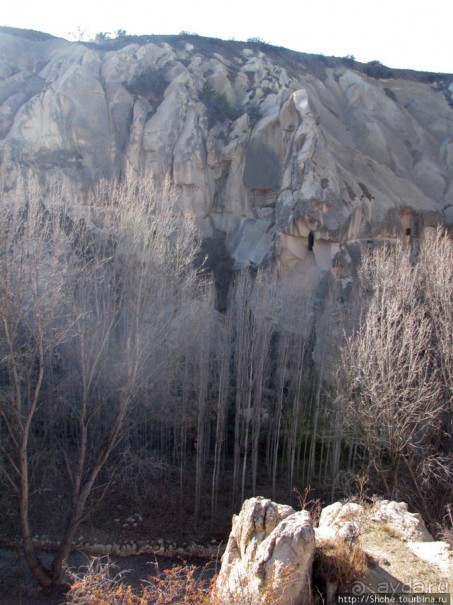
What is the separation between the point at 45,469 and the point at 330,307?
915cm

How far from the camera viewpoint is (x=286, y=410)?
17.6m

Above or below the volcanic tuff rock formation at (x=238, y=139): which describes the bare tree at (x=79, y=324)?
below

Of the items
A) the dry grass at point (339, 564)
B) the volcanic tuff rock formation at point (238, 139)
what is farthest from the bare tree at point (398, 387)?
the volcanic tuff rock formation at point (238, 139)

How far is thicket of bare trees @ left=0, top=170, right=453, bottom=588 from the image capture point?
11773 mm

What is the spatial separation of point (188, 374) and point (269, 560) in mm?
10648

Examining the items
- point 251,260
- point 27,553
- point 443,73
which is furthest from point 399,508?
point 443,73

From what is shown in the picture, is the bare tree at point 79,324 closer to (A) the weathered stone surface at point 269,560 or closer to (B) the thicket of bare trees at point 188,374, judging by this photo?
(B) the thicket of bare trees at point 188,374

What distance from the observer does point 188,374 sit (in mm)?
16781

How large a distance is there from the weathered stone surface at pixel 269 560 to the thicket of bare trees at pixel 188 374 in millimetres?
5363

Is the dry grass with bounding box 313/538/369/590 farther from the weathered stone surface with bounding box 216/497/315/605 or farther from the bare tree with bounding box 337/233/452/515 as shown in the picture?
the bare tree with bounding box 337/233/452/515

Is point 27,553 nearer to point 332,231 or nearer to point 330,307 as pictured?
point 330,307

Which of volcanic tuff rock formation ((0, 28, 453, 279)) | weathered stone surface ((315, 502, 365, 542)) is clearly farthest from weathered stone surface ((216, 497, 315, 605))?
volcanic tuff rock formation ((0, 28, 453, 279))

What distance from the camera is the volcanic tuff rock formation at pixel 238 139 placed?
74.7 ft

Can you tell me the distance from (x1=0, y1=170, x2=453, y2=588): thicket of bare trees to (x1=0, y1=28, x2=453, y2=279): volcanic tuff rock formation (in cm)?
566
